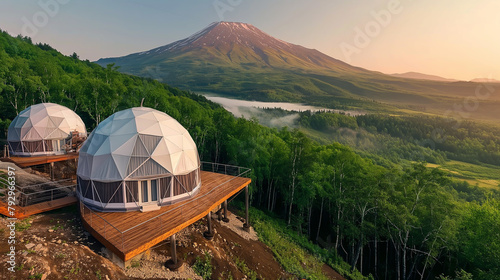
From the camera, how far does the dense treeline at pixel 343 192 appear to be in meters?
20.0

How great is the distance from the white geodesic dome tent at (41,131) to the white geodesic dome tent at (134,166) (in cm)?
1569

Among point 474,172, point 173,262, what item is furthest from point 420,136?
point 173,262

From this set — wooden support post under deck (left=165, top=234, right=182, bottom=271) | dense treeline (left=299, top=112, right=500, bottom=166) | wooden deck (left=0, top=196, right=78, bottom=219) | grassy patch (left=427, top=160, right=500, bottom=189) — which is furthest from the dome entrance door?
dense treeline (left=299, top=112, right=500, bottom=166)

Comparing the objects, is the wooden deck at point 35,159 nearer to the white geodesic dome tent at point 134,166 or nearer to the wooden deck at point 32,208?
the wooden deck at point 32,208

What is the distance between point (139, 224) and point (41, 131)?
24581mm

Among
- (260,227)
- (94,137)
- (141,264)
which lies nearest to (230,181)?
(260,227)

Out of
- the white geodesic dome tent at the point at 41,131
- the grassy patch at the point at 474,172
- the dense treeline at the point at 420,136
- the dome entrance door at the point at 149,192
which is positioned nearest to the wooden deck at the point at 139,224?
the dome entrance door at the point at 149,192

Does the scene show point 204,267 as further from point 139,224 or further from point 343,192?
point 343,192

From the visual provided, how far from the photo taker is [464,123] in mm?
137875

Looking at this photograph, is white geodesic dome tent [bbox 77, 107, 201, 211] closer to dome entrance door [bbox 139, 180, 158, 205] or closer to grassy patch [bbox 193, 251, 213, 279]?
dome entrance door [bbox 139, 180, 158, 205]

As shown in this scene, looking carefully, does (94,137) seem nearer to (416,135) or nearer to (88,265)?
(88,265)

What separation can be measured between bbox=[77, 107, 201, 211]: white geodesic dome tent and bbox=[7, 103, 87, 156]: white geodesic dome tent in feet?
51.5

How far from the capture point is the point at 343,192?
24984mm

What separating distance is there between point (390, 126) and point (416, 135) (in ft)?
62.0
